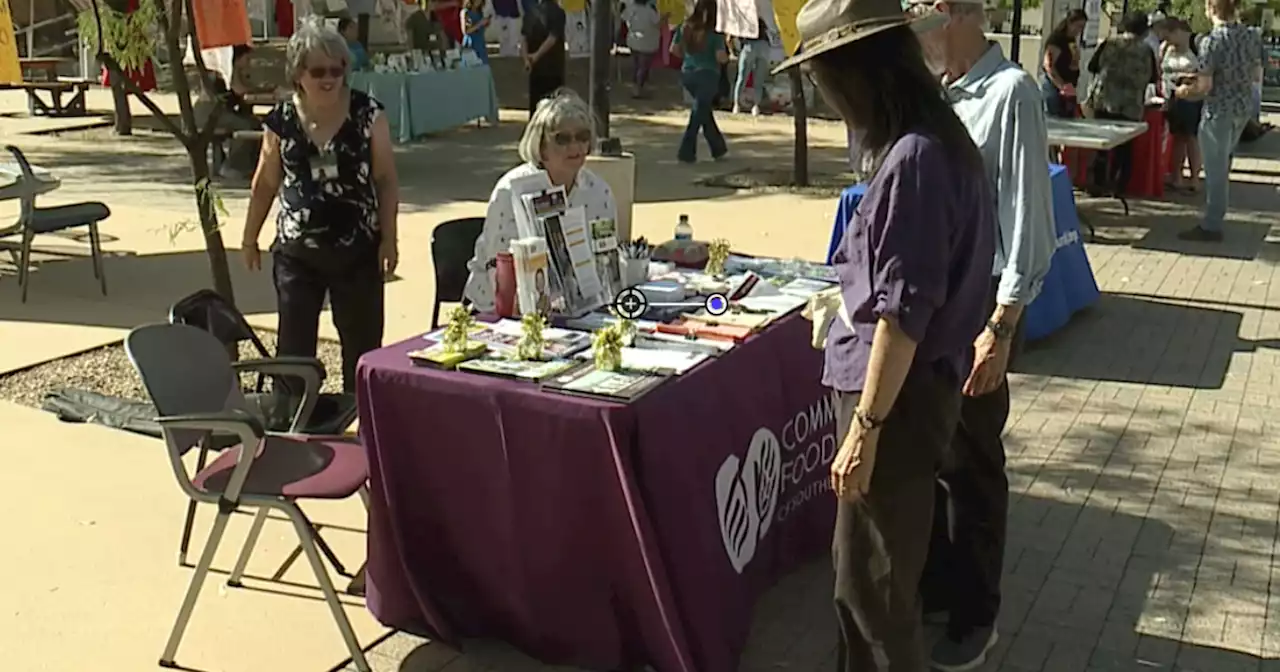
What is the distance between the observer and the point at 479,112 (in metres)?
16.9

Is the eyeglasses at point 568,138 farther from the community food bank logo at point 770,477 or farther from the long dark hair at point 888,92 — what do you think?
the long dark hair at point 888,92

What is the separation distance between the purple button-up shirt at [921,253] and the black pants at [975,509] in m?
0.85

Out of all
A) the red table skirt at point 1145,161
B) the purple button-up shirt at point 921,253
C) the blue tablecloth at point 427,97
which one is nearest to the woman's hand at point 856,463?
the purple button-up shirt at point 921,253

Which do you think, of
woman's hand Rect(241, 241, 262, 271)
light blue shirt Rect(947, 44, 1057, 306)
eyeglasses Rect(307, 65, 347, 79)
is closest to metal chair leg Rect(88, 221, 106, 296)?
woman's hand Rect(241, 241, 262, 271)

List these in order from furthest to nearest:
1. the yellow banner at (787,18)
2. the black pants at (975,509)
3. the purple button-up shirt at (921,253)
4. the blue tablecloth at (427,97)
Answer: the blue tablecloth at (427,97)
the yellow banner at (787,18)
the black pants at (975,509)
the purple button-up shirt at (921,253)

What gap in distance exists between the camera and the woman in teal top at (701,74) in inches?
545

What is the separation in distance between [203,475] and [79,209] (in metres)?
5.08

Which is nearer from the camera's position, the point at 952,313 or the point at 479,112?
the point at 952,313

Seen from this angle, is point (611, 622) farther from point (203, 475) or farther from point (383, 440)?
point (203, 475)

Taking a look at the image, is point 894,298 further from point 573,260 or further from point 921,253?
point 573,260

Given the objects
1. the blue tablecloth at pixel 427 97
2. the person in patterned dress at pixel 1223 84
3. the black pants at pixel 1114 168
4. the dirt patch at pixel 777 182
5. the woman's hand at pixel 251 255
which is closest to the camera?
the woman's hand at pixel 251 255

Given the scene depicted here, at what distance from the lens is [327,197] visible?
4.72 meters

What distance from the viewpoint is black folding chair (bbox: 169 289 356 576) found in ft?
14.0

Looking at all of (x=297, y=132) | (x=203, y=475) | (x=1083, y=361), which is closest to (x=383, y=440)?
(x=203, y=475)
